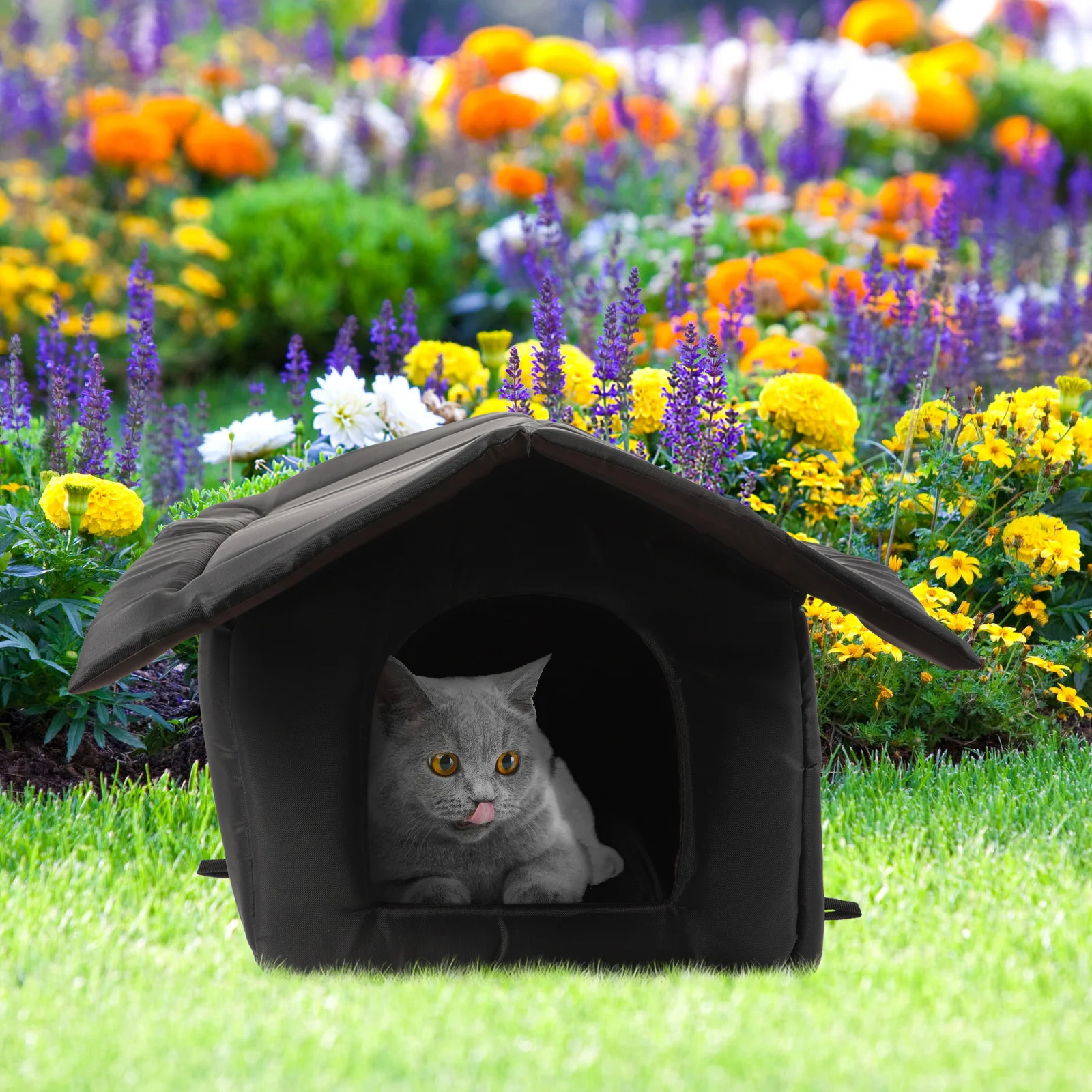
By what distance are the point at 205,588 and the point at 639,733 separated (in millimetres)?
1167

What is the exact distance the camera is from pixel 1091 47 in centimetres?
1144

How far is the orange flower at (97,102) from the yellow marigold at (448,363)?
15.4 ft

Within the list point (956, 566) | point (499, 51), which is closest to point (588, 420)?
point (956, 566)

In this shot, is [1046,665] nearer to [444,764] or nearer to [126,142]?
[444,764]

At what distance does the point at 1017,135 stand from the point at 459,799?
300 inches

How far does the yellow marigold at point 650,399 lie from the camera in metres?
3.34

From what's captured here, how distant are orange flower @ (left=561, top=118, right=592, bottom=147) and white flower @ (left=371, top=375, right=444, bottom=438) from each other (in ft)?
16.2

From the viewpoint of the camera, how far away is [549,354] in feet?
10.4

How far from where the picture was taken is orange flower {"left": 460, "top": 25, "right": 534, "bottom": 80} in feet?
28.8

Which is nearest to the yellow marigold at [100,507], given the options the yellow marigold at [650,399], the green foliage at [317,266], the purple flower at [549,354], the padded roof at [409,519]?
the padded roof at [409,519]

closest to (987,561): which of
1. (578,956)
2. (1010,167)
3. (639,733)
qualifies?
(639,733)

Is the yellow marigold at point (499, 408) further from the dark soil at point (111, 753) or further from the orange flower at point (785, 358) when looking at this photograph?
the dark soil at point (111, 753)

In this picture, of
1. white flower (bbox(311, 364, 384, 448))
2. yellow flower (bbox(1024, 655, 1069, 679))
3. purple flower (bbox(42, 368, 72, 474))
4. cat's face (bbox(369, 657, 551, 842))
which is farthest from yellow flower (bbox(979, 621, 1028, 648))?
purple flower (bbox(42, 368, 72, 474))

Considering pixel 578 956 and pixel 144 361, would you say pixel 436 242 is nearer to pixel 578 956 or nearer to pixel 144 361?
pixel 144 361
